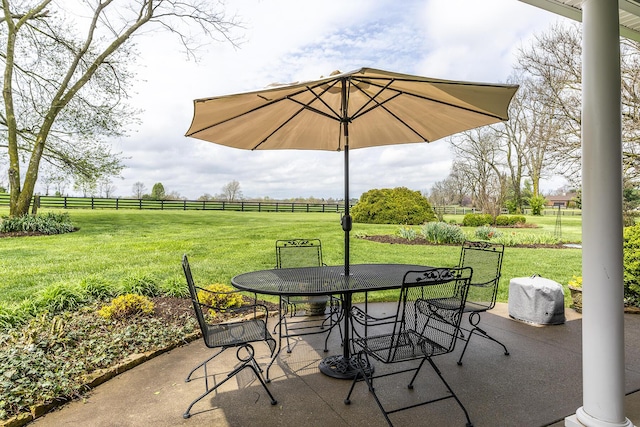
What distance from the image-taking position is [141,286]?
4.36 m

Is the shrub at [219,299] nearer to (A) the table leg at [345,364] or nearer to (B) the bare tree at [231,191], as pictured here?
(A) the table leg at [345,364]

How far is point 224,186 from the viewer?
7090mm

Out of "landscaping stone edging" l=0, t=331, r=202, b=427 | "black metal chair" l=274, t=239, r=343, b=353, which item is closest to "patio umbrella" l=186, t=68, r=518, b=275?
"black metal chair" l=274, t=239, r=343, b=353

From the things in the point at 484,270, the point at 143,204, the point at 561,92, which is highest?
the point at 561,92

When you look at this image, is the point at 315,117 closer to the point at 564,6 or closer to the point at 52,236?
the point at 564,6

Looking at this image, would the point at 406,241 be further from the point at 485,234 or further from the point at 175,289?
the point at 175,289

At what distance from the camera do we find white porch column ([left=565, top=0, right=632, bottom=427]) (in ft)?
5.83

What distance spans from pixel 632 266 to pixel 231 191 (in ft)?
20.1

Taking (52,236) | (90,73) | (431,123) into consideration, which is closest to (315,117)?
(431,123)

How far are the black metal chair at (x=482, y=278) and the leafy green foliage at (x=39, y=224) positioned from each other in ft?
18.1

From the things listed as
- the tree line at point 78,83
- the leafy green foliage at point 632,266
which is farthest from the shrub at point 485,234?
the leafy green foliage at point 632,266

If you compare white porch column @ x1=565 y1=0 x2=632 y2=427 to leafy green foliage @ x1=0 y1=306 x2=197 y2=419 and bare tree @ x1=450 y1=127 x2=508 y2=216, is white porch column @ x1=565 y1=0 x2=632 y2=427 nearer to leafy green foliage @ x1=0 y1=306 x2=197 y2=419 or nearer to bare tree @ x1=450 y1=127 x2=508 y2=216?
leafy green foliage @ x1=0 y1=306 x2=197 y2=419

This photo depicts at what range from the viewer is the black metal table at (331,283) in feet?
7.79

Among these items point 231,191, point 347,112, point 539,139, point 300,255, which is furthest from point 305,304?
point 539,139
